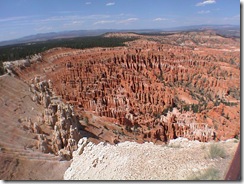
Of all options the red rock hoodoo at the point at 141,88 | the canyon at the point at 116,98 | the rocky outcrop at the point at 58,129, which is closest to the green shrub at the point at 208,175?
the canyon at the point at 116,98

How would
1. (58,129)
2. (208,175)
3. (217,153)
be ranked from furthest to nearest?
(58,129), (217,153), (208,175)

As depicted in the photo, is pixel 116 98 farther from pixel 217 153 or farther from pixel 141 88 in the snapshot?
pixel 217 153

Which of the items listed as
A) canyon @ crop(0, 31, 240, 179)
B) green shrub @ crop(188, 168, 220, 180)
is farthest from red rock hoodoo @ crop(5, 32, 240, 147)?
green shrub @ crop(188, 168, 220, 180)

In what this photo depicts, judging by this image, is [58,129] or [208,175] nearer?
[208,175]

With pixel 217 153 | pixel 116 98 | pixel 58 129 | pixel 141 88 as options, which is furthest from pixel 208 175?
pixel 141 88

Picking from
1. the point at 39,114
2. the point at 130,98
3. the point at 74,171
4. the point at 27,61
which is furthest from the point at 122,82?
the point at 74,171

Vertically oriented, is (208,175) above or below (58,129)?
above

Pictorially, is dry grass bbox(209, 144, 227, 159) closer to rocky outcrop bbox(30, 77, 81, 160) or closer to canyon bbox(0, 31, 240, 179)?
canyon bbox(0, 31, 240, 179)

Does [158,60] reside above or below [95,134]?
above

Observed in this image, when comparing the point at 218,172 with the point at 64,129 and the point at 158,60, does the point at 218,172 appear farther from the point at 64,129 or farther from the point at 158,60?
the point at 158,60
